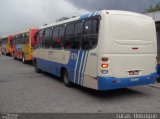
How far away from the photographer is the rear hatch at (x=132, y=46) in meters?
8.45

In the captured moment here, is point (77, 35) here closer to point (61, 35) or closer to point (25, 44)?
point (61, 35)

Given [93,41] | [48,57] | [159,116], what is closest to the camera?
[159,116]

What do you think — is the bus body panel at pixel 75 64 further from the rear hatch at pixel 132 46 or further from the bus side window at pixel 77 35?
the rear hatch at pixel 132 46

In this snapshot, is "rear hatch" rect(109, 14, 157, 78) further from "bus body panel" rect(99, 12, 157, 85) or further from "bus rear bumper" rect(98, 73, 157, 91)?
"bus rear bumper" rect(98, 73, 157, 91)

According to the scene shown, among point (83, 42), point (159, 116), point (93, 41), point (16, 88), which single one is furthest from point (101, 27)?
point (16, 88)

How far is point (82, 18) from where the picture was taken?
985cm

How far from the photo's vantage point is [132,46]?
8.77 m

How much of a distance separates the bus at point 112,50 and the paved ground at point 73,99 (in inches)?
20.4

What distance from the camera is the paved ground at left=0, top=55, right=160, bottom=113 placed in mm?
7645

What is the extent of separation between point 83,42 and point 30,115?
364cm

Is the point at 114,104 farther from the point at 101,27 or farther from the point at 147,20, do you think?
the point at 147,20

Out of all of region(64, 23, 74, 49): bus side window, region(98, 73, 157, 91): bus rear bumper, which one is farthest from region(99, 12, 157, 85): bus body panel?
region(64, 23, 74, 49): bus side window

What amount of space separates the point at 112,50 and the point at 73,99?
2141 millimetres

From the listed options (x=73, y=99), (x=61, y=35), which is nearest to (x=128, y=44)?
(x=73, y=99)
